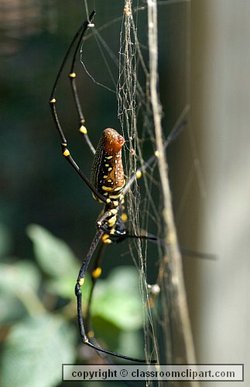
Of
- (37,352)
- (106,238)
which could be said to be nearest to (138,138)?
(106,238)

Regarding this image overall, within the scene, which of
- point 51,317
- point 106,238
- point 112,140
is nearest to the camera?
point 112,140

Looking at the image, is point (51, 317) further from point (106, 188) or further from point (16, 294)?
point (106, 188)

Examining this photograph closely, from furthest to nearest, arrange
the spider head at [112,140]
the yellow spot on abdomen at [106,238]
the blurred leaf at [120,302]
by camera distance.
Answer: the blurred leaf at [120,302] < the yellow spot on abdomen at [106,238] < the spider head at [112,140]

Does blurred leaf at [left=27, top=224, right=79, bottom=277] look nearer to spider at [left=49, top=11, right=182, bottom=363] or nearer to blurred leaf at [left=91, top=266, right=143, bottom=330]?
blurred leaf at [left=91, top=266, right=143, bottom=330]

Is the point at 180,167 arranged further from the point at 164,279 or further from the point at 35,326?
the point at 35,326

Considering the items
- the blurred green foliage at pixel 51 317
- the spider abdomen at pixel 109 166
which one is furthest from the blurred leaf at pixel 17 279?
the spider abdomen at pixel 109 166

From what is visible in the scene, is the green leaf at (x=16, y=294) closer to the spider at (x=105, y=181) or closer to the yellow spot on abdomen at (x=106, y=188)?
the spider at (x=105, y=181)
